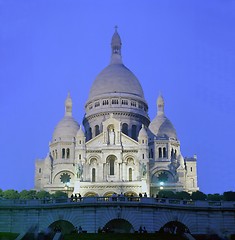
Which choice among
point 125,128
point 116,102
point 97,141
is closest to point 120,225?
point 97,141

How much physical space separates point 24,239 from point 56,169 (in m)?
79.9

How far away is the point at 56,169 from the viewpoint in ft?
391

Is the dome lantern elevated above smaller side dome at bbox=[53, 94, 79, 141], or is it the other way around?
the dome lantern

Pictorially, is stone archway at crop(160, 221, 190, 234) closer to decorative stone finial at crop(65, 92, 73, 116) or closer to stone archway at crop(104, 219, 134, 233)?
stone archway at crop(104, 219, 134, 233)

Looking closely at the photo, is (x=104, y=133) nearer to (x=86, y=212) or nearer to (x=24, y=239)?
(x=86, y=212)

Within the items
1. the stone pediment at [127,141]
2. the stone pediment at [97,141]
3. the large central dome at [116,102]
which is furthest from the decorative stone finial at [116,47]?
the stone pediment at [97,141]

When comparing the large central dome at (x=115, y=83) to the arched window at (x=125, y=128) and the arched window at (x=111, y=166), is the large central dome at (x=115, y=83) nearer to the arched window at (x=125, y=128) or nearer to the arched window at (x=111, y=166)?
the arched window at (x=125, y=128)

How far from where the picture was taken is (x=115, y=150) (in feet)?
369

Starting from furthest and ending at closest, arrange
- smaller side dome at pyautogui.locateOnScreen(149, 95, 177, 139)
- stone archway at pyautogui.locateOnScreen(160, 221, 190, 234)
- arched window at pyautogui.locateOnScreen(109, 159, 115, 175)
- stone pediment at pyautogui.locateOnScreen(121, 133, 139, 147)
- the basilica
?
smaller side dome at pyautogui.locateOnScreen(149, 95, 177, 139) → stone pediment at pyautogui.locateOnScreen(121, 133, 139, 147) → arched window at pyautogui.locateOnScreen(109, 159, 115, 175) → the basilica → stone archway at pyautogui.locateOnScreen(160, 221, 190, 234)

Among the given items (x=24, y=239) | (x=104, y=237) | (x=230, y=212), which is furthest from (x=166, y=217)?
(x=24, y=239)

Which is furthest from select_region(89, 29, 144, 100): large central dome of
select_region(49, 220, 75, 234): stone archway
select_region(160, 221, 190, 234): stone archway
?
select_region(160, 221, 190, 234): stone archway

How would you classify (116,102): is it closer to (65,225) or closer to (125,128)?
(125,128)

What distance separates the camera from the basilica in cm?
11012

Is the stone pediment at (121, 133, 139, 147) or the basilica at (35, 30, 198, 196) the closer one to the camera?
the basilica at (35, 30, 198, 196)
